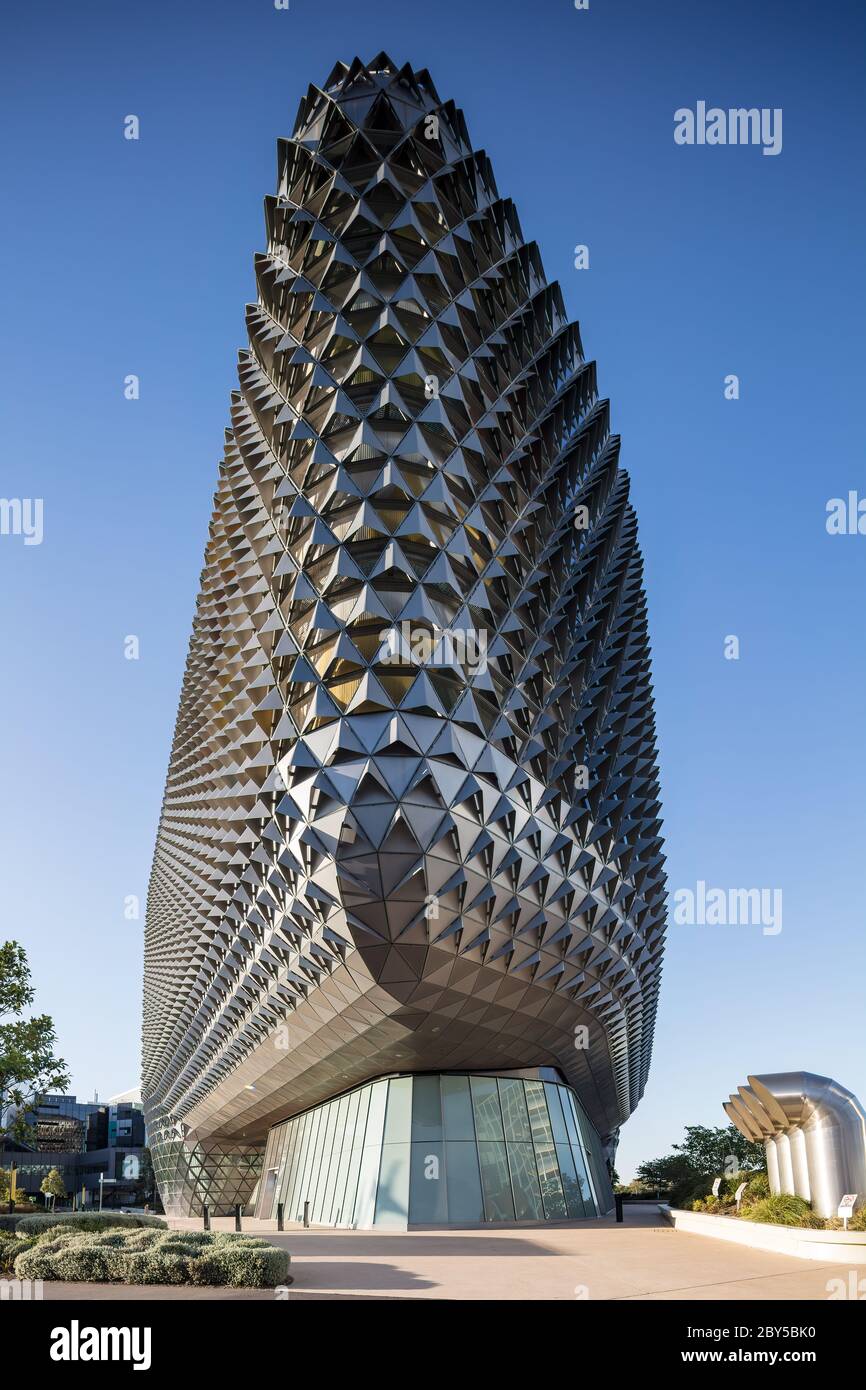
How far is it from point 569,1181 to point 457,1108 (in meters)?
5.82

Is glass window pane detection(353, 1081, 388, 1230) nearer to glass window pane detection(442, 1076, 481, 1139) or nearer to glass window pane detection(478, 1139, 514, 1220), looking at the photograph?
glass window pane detection(442, 1076, 481, 1139)

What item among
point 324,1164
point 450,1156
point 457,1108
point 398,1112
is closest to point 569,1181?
point 457,1108

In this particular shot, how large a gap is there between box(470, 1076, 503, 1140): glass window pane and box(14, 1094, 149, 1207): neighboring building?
99.5 metres

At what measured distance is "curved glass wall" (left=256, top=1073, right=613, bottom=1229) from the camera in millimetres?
29125

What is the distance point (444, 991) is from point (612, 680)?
61.2ft

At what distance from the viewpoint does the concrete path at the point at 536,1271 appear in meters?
12.3

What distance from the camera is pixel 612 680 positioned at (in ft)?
139

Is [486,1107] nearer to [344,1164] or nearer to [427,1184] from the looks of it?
[427,1184]

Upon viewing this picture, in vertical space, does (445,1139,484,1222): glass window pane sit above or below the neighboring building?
above

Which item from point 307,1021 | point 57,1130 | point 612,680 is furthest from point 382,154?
point 57,1130

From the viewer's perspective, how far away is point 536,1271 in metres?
15.0

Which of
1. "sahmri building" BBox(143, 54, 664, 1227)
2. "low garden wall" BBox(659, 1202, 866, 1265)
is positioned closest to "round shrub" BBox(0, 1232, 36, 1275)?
"sahmri building" BBox(143, 54, 664, 1227)
